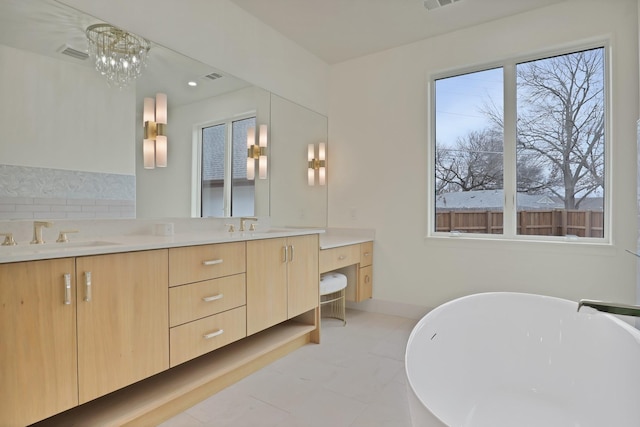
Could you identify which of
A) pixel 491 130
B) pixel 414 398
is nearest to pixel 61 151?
pixel 414 398

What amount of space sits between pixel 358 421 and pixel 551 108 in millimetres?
2771

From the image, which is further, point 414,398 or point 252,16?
point 252,16

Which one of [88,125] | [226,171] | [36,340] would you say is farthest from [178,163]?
[36,340]

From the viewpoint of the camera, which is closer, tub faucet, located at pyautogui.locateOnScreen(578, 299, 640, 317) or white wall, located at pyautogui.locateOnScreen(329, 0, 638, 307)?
tub faucet, located at pyautogui.locateOnScreen(578, 299, 640, 317)

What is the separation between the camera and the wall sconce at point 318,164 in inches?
141

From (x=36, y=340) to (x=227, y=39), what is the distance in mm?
2270

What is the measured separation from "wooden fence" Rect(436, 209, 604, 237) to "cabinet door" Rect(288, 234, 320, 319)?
4.43 ft

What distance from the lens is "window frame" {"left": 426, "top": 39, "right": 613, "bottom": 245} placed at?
8.32ft

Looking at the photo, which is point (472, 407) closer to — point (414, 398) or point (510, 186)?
point (414, 398)

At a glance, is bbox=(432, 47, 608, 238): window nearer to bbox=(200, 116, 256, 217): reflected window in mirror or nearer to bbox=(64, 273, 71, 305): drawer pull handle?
bbox=(200, 116, 256, 217): reflected window in mirror

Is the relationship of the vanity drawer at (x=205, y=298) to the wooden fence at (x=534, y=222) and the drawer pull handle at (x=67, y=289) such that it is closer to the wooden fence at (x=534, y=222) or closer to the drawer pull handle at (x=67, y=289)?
the drawer pull handle at (x=67, y=289)

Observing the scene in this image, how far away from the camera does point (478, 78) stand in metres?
3.12

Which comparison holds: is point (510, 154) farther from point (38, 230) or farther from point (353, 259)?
point (38, 230)

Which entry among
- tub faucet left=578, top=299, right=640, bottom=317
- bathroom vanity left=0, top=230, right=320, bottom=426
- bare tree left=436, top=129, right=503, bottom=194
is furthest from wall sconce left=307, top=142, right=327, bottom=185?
tub faucet left=578, top=299, right=640, bottom=317
